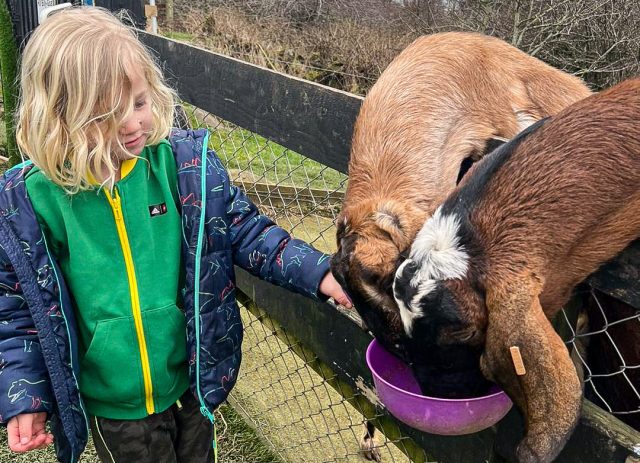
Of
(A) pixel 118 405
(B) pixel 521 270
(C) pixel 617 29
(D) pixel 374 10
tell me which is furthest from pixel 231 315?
(D) pixel 374 10

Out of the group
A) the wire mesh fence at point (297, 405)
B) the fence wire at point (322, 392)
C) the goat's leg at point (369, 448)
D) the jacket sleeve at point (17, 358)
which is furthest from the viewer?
the goat's leg at point (369, 448)

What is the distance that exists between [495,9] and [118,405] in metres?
11.0

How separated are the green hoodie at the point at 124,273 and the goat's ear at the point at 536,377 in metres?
1.35

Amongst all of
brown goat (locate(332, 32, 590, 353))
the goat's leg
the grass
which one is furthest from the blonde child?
the goat's leg

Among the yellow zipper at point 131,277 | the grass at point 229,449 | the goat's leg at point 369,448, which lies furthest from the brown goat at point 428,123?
the grass at point 229,449

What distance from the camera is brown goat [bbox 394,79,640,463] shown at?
7.31 ft

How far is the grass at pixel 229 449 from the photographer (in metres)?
4.02

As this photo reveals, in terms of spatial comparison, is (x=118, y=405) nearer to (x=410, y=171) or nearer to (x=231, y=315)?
(x=231, y=315)

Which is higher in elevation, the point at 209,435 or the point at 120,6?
the point at 120,6

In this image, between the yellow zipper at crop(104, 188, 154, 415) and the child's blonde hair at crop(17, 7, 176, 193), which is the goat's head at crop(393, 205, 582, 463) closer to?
the yellow zipper at crop(104, 188, 154, 415)

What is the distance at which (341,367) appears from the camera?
3.28 m

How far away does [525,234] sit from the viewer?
2334 millimetres

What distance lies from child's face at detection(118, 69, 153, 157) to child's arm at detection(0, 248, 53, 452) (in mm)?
605

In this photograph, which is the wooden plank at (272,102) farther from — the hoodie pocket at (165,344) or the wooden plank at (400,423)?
the hoodie pocket at (165,344)
